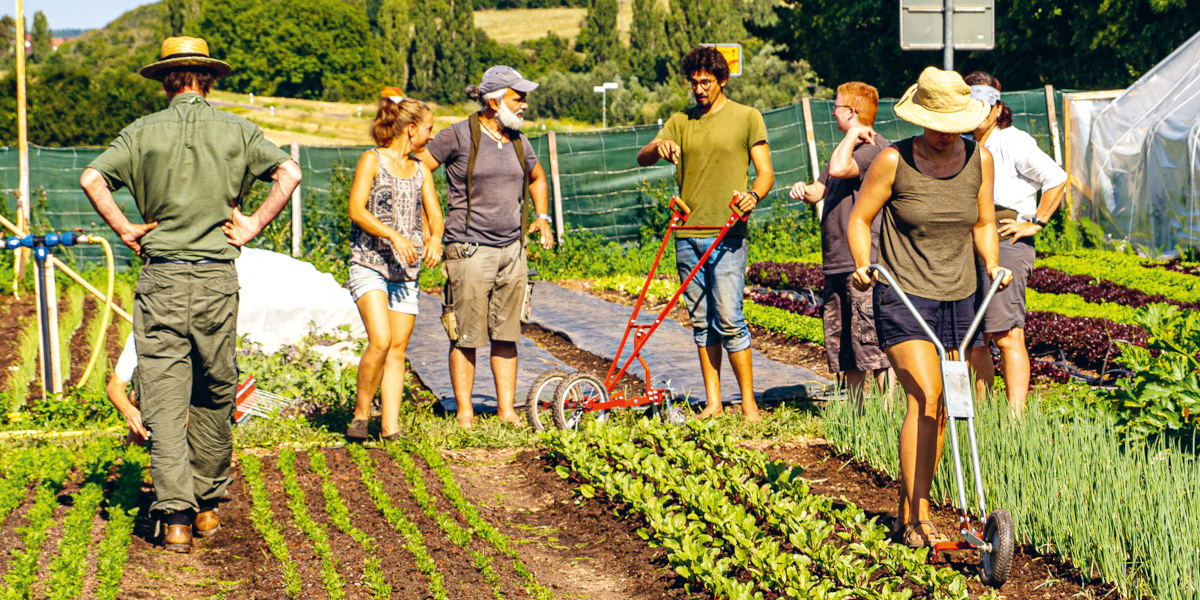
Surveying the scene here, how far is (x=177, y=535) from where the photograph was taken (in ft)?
15.5

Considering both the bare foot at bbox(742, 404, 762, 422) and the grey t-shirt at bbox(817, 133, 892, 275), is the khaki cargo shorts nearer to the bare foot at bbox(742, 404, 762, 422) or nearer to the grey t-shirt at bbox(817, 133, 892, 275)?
the bare foot at bbox(742, 404, 762, 422)

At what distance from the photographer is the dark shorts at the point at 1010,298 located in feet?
19.2

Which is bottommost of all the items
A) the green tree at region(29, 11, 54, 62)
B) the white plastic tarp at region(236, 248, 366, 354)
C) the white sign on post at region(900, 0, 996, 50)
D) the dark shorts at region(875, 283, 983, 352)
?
the white plastic tarp at region(236, 248, 366, 354)

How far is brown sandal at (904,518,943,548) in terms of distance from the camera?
14.2 feet

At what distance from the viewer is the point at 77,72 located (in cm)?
5478

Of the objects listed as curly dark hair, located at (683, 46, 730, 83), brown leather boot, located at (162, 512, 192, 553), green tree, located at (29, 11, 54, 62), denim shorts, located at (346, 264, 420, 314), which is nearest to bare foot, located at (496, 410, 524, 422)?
denim shorts, located at (346, 264, 420, 314)

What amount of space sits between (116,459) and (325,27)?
113 meters

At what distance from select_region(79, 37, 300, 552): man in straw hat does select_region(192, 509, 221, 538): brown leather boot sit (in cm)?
7

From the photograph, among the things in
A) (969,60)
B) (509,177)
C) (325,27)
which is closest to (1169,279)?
(509,177)

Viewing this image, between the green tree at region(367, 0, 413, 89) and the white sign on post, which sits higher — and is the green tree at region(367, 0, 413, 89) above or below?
above

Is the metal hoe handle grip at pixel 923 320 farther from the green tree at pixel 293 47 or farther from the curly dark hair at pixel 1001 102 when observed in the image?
the green tree at pixel 293 47

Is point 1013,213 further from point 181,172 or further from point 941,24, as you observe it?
point 941,24

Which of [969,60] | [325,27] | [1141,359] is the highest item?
[325,27]

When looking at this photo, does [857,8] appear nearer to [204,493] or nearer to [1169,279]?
[1169,279]
